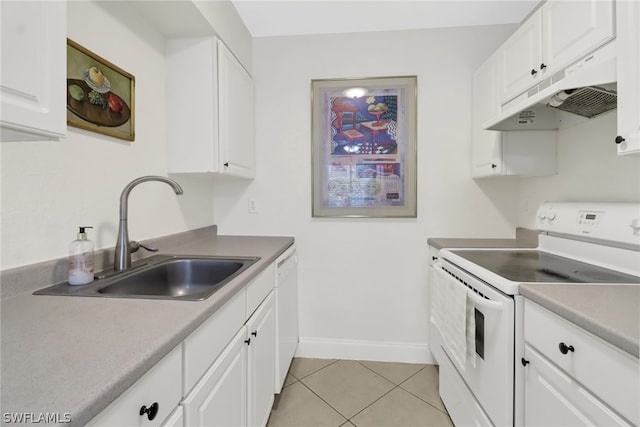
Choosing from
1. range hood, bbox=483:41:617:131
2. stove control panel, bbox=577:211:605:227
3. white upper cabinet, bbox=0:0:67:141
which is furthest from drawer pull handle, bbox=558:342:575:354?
white upper cabinet, bbox=0:0:67:141

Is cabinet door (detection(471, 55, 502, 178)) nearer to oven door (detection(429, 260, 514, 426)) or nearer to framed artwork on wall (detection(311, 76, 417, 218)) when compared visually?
framed artwork on wall (detection(311, 76, 417, 218))

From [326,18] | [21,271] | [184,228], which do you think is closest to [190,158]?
[184,228]

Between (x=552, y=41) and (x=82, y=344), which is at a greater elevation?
(x=552, y=41)

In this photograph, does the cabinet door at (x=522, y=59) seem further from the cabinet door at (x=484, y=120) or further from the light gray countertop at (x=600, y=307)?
the light gray countertop at (x=600, y=307)

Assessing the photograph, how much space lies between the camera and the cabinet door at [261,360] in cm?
124

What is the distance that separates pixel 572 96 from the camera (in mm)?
1235

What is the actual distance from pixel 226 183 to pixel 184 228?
564mm

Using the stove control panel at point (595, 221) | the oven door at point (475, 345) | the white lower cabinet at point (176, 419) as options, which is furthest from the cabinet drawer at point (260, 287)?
the stove control panel at point (595, 221)

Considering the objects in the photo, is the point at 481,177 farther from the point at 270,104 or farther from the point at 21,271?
the point at 21,271

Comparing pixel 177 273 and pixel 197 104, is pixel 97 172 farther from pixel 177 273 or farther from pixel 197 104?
pixel 197 104

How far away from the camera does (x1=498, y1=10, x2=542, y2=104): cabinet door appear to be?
1468 millimetres

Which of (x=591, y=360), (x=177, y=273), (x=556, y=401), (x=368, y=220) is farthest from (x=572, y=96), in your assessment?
(x=177, y=273)

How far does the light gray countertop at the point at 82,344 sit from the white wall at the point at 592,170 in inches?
70.2

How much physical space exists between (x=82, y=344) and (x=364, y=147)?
6.50ft
